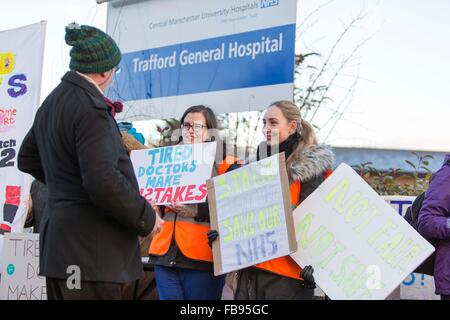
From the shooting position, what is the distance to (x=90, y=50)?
11.1 ft

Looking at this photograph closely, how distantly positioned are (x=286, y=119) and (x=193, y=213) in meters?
0.84

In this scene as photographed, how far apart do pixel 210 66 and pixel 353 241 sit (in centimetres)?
235

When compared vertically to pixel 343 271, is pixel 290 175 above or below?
above

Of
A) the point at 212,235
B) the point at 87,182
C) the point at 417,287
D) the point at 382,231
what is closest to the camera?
the point at 87,182

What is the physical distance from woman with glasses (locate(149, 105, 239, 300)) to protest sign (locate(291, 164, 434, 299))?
0.60 m

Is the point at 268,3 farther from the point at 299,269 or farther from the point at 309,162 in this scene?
the point at 299,269

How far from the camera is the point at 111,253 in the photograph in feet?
10.5

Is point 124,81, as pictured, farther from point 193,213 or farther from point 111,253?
point 111,253

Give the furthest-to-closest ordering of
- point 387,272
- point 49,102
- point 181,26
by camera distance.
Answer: point 181,26 → point 387,272 → point 49,102

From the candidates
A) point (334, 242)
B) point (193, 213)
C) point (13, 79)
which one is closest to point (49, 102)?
point (193, 213)

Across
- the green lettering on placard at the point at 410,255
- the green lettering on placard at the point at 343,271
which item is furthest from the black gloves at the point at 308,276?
the green lettering on placard at the point at 410,255

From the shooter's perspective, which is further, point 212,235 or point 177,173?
point 177,173

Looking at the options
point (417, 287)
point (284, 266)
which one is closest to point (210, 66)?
point (284, 266)
